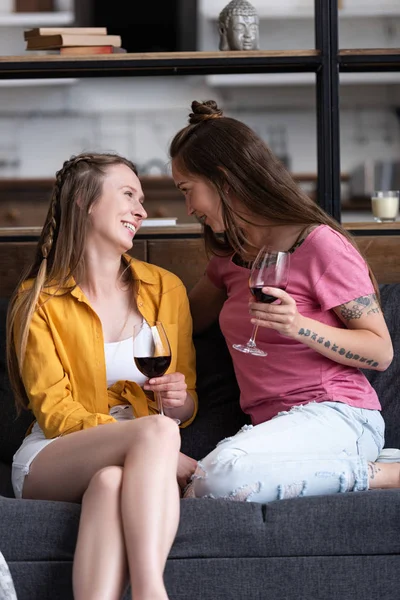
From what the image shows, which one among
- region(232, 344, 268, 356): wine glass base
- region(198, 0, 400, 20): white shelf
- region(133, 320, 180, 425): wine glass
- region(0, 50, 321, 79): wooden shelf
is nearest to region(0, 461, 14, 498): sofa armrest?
region(133, 320, 180, 425): wine glass

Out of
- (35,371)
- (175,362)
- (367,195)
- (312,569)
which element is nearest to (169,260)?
(175,362)

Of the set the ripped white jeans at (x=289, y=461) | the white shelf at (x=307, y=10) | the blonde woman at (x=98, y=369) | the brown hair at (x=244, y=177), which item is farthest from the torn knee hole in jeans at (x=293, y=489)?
the white shelf at (x=307, y=10)

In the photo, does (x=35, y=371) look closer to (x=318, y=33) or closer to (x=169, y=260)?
(x=169, y=260)

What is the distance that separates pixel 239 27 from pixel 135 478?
1771mm

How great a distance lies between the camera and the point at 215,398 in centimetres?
266

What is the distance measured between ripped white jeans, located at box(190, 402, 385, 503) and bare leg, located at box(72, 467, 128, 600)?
0.90 ft

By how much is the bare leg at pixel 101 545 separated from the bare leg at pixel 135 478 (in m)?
0.01

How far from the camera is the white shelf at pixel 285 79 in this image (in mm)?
5195

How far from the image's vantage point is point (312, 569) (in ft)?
6.47

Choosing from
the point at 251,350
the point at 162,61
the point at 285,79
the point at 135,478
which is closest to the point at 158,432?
the point at 135,478

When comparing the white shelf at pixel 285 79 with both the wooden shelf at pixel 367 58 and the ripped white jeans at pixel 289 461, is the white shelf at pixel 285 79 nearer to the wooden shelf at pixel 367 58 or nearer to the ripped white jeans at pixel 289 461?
the wooden shelf at pixel 367 58

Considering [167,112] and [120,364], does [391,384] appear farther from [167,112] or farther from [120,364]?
[167,112]

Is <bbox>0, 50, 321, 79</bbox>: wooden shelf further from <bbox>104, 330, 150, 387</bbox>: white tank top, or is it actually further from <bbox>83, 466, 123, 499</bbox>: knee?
<bbox>83, 466, 123, 499</bbox>: knee

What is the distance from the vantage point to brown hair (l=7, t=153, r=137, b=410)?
2459mm
